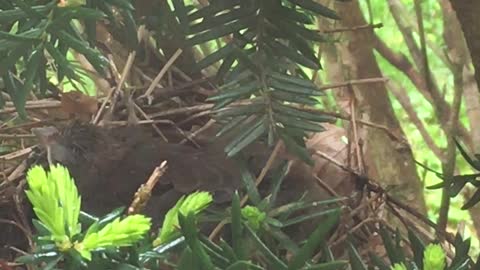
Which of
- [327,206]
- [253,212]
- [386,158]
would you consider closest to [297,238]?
[327,206]

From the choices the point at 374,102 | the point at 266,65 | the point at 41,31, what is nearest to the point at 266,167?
the point at 266,65

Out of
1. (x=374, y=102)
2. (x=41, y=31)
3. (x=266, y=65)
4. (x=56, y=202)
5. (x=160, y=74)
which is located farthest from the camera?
(x=374, y=102)

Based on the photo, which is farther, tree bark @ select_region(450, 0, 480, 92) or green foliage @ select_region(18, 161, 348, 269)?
tree bark @ select_region(450, 0, 480, 92)

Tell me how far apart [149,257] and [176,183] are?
0.72 feet

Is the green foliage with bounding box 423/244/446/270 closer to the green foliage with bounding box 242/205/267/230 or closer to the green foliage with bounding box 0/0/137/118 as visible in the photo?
the green foliage with bounding box 242/205/267/230

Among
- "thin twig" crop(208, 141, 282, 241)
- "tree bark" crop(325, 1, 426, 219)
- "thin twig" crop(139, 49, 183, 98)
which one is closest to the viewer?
"thin twig" crop(208, 141, 282, 241)

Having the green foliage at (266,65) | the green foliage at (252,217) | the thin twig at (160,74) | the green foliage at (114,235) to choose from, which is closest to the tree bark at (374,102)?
the thin twig at (160,74)

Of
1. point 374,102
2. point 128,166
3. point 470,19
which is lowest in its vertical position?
point 374,102

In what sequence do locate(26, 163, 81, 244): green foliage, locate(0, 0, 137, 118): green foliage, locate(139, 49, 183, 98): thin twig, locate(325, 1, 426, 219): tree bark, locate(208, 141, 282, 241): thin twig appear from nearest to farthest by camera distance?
1. locate(26, 163, 81, 244): green foliage
2. locate(0, 0, 137, 118): green foliage
3. locate(208, 141, 282, 241): thin twig
4. locate(139, 49, 183, 98): thin twig
5. locate(325, 1, 426, 219): tree bark

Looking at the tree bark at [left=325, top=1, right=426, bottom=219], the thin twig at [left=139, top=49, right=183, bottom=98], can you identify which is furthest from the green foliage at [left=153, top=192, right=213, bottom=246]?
the tree bark at [left=325, top=1, right=426, bottom=219]

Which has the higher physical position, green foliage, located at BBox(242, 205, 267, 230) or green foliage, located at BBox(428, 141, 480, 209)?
green foliage, located at BBox(242, 205, 267, 230)

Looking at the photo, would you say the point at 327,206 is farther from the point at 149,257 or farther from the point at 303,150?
the point at 149,257

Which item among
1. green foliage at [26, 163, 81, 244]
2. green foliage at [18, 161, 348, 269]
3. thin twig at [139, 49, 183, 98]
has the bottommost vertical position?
thin twig at [139, 49, 183, 98]

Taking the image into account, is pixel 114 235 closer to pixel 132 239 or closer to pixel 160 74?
pixel 132 239
